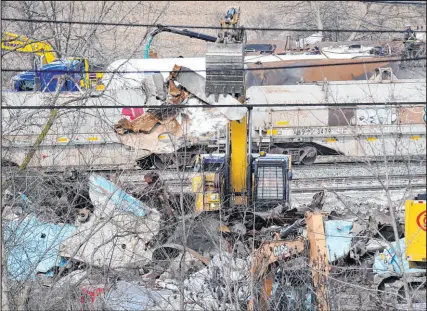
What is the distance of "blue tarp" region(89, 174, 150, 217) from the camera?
48.0ft

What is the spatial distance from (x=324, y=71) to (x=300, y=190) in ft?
21.9

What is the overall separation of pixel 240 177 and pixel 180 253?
2.71m

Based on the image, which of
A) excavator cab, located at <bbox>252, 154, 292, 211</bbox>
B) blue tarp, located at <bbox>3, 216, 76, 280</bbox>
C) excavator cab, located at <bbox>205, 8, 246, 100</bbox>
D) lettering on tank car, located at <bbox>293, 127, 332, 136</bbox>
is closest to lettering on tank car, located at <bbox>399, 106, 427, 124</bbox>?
lettering on tank car, located at <bbox>293, 127, 332, 136</bbox>

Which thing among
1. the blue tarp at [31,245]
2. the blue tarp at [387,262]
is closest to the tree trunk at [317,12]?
the blue tarp at [31,245]

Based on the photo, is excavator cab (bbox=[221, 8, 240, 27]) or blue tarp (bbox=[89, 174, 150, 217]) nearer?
blue tarp (bbox=[89, 174, 150, 217])

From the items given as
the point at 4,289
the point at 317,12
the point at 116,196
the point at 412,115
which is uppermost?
the point at 317,12

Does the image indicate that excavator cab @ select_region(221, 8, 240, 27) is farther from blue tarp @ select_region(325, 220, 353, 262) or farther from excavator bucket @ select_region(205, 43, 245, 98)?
blue tarp @ select_region(325, 220, 353, 262)

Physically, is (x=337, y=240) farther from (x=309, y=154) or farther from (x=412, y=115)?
(x=412, y=115)

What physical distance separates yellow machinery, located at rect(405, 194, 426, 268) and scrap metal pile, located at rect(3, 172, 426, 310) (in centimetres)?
232

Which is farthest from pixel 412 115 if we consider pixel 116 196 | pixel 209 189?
pixel 116 196

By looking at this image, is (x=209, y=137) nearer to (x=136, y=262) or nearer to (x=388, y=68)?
(x=388, y=68)

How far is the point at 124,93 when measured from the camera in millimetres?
23328

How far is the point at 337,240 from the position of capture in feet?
43.7

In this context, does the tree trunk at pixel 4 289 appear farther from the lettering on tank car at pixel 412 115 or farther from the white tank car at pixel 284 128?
the lettering on tank car at pixel 412 115
